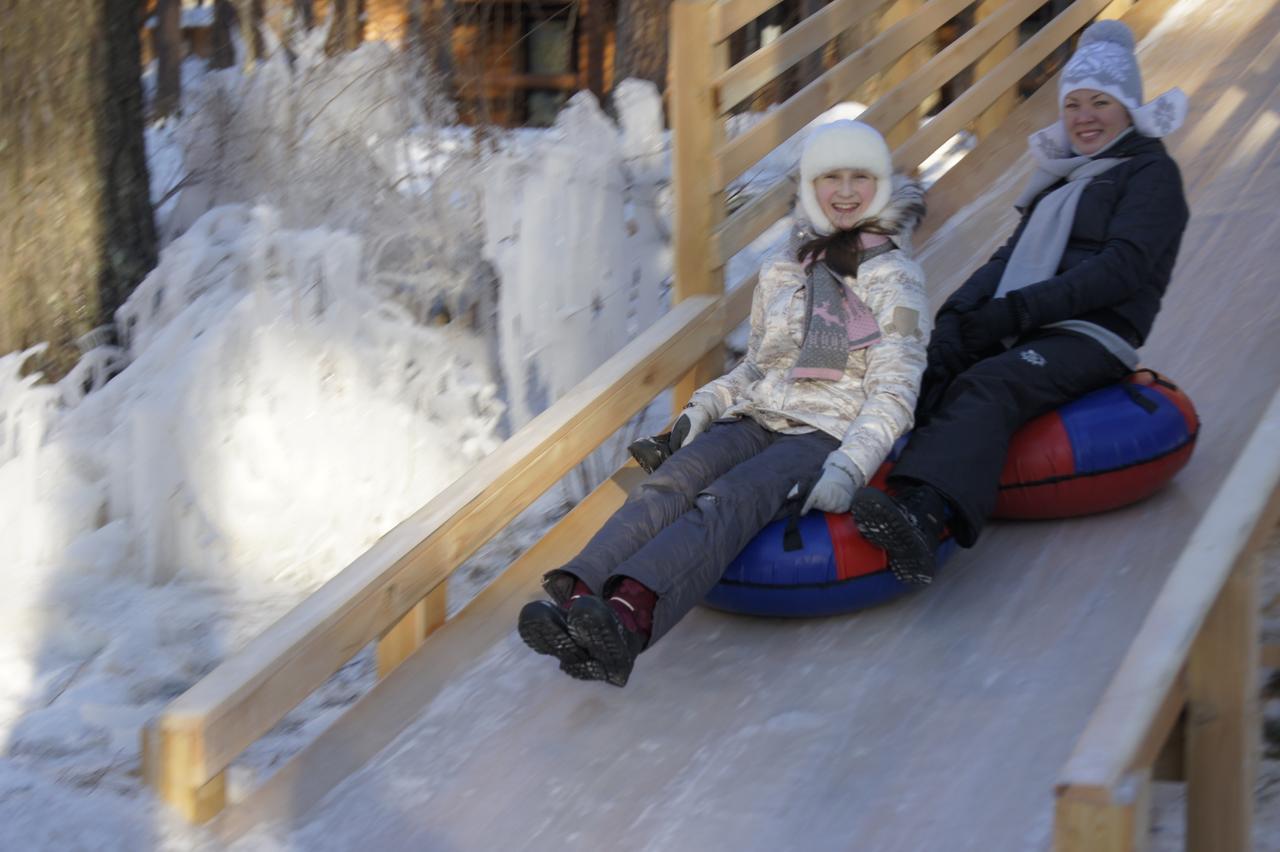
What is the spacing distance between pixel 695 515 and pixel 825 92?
208cm

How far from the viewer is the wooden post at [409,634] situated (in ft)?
10.5

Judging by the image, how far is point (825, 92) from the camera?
4.57 metres

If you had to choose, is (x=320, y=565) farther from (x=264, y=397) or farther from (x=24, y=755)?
(x=24, y=755)

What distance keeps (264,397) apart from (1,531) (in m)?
0.76

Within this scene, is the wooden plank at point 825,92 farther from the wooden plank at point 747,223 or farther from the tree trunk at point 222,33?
the tree trunk at point 222,33

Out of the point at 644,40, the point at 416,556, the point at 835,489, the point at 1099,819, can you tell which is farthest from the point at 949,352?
the point at 644,40

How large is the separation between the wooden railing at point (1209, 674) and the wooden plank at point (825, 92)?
6.13 feet

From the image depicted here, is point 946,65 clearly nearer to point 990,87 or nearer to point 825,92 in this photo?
point 990,87

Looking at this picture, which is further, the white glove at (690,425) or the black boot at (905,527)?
the white glove at (690,425)

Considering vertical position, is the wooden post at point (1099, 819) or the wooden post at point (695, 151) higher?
the wooden post at point (695, 151)

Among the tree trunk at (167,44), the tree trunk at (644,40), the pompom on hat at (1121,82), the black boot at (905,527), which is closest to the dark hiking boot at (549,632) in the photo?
the black boot at (905,527)

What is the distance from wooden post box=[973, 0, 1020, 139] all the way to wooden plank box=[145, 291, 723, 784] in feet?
6.62

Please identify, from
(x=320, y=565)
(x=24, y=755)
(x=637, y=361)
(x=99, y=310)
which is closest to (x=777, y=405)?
(x=637, y=361)

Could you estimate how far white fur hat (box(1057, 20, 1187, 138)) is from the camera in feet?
11.0
